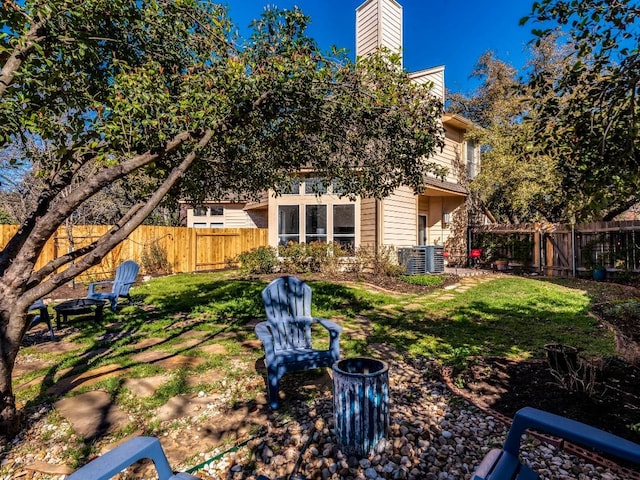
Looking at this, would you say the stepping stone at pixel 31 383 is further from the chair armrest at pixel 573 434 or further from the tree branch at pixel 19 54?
the chair armrest at pixel 573 434

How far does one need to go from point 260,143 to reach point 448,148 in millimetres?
12561

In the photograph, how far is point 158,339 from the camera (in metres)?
5.44

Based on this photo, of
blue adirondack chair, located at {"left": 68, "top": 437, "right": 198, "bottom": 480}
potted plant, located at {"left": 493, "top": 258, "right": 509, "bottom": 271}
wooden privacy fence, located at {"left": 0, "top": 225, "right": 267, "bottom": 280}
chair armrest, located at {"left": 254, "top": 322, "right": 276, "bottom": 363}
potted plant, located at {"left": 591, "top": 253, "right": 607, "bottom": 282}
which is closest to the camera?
blue adirondack chair, located at {"left": 68, "top": 437, "right": 198, "bottom": 480}

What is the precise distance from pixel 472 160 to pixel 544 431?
671 inches

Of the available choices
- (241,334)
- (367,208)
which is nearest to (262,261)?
(367,208)

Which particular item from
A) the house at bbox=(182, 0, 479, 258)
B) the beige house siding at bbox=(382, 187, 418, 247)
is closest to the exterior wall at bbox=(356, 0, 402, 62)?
the house at bbox=(182, 0, 479, 258)

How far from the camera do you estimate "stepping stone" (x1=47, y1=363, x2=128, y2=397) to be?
3677 millimetres

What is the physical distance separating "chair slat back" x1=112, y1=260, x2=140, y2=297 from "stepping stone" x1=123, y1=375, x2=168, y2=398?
155 inches

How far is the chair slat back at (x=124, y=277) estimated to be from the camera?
724cm

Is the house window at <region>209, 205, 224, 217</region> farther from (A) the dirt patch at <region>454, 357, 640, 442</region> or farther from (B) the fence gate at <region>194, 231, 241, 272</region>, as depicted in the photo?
(A) the dirt patch at <region>454, 357, 640, 442</region>

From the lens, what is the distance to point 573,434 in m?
1.48

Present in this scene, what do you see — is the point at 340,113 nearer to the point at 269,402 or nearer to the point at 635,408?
the point at 269,402

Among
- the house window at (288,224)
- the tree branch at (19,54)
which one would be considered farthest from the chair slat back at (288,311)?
the house window at (288,224)

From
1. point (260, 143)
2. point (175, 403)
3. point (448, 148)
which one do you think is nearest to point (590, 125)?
point (260, 143)
